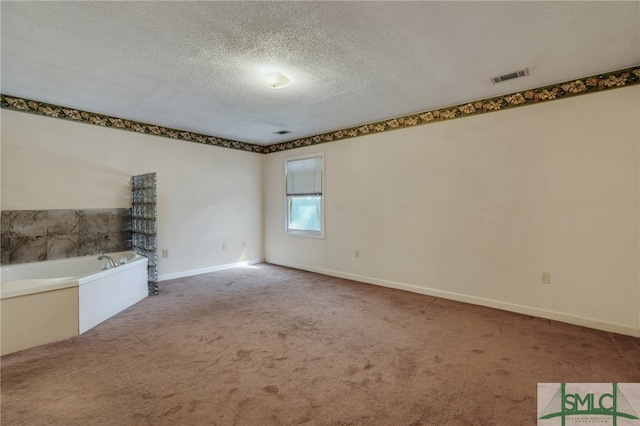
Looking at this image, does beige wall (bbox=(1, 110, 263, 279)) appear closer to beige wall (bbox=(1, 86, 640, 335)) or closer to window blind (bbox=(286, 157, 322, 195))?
beige wall (bbox=(1, 86, 640, 335))

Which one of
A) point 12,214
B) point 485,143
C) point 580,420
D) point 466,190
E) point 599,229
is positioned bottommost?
point 580,420

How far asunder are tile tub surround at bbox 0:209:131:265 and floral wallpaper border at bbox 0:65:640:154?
131 cm

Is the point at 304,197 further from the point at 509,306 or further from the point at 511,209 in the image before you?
the point at 509,306

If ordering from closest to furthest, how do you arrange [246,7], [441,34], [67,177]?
[246,7] < [441,34] < [67,177]

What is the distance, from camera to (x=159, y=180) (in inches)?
191

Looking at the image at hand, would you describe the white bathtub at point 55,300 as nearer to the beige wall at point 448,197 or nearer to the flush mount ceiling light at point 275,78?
the beige wall at point 448,197

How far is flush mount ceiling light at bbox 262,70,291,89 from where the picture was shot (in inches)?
111

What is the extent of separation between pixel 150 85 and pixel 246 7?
1.84 metres

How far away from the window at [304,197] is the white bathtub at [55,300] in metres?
2.91

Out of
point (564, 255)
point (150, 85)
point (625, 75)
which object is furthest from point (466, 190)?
point (150, 85)

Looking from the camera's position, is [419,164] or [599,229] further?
[419,164]

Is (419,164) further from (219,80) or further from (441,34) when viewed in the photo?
(219,80)

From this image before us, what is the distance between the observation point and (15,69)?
279 cm

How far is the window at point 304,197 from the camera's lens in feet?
17.8
